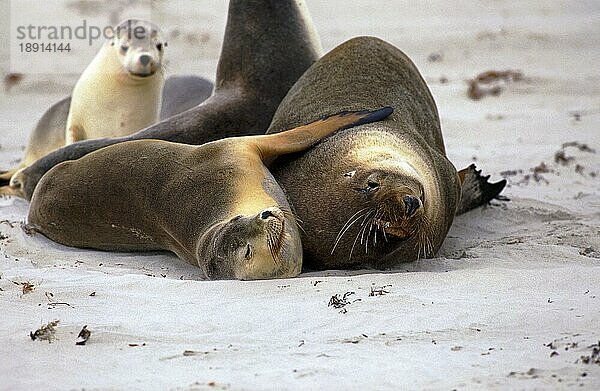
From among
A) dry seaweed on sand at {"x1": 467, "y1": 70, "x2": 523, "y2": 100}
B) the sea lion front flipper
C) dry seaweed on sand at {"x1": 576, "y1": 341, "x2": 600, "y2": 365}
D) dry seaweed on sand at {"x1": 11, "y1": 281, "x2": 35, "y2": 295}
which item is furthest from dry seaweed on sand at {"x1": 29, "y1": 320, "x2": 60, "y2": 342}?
dry seaweed on sand at {"x1": 467, "y1": 70, "x2": 523, "y2": 100}

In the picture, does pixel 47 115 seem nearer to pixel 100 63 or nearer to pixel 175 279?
pixel 100 63

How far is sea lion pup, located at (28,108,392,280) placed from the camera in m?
4.66

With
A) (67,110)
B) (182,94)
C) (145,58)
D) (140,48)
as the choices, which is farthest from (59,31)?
(145,58)

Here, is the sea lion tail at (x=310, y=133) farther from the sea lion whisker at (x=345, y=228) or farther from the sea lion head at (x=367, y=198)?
the sea lion whisker at (x=345, y=228)

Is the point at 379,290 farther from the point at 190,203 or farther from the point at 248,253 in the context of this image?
the point at 190,203

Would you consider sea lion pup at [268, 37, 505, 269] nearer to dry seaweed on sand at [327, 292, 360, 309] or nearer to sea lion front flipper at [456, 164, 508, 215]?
sea lion front flipper at [456, 164, 508, 215]

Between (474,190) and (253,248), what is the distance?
7.62 feet

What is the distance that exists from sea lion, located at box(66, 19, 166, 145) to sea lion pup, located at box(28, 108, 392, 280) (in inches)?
96.0

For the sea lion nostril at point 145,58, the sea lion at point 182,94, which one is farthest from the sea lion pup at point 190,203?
the sea lion at point 182,94

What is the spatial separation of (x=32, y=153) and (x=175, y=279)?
4.35 m

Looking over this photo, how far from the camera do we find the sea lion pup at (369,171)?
16.0 ft

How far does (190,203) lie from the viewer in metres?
5.12

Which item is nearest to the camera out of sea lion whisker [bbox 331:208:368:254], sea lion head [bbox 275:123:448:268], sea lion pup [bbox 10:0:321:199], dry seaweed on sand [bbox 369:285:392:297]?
dry seaweed on sand [bbox 369:285:392:297]

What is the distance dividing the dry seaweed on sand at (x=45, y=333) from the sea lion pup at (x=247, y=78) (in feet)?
9.86
